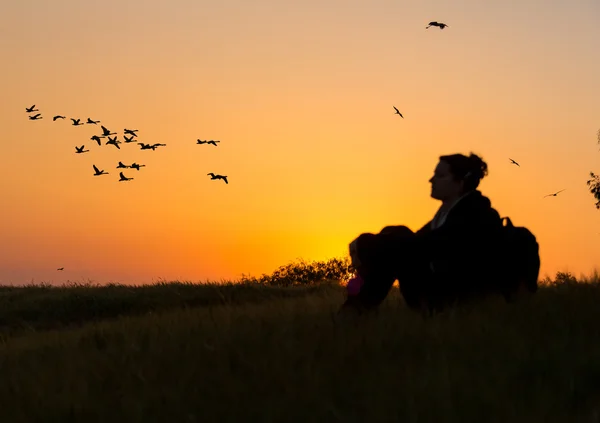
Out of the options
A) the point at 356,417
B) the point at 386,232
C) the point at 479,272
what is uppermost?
the point at 386,232

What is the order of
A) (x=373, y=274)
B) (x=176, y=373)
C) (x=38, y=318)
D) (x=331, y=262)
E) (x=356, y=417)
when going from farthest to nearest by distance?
(x=331, y=262)
(x=38, y=318)
(x=373, y=274)
(x=176, y=373)
(x=356, y=417)

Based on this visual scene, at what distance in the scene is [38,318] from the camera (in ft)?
63.0

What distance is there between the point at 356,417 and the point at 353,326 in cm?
218

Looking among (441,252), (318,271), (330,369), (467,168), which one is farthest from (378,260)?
(318,271)

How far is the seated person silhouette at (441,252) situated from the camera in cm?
805

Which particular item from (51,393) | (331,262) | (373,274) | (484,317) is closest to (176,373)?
(51,393)

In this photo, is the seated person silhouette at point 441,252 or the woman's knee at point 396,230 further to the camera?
the woman's knee at point 396,230

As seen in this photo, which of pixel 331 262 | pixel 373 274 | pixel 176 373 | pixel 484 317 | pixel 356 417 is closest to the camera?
pixel 356 417

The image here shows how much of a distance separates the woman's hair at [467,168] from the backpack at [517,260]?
23.7 inches

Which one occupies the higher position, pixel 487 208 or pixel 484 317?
pixel 487 208

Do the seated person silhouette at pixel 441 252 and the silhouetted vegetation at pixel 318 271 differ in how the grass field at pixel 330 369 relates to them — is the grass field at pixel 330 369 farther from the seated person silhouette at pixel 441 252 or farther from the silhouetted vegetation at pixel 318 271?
the silhouetted vegetation at pixel 318 271

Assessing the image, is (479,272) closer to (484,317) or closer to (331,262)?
(484,317)

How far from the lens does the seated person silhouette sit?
805 centimetres

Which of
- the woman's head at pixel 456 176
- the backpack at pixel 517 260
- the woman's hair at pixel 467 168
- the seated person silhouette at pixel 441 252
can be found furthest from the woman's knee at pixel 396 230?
the backpack at pixel 517 260
